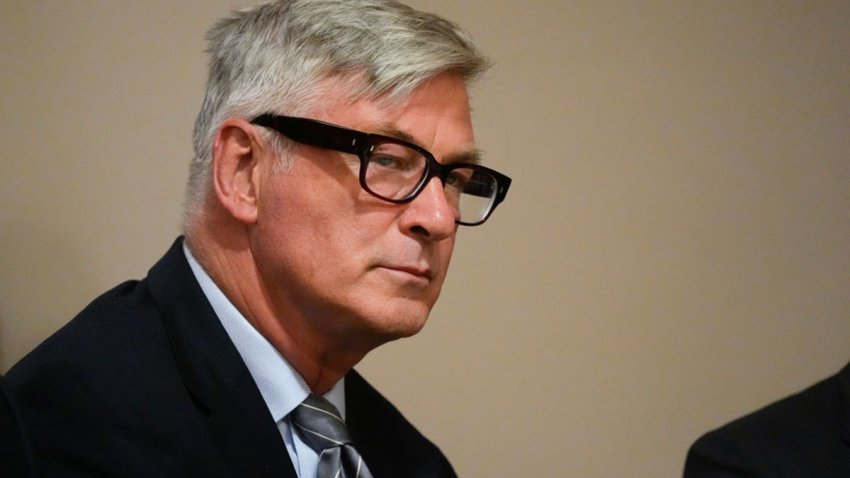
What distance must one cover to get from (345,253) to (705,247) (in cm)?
134

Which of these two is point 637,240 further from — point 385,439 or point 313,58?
point 313,58

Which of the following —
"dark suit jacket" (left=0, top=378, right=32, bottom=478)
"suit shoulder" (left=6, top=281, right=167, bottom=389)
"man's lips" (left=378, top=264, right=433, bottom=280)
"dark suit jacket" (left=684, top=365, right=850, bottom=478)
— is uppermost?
"man's lips" (left=378, top=264, right=433, bottom=280)

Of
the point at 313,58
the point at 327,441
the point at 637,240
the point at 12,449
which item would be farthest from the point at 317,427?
the point at 637,240

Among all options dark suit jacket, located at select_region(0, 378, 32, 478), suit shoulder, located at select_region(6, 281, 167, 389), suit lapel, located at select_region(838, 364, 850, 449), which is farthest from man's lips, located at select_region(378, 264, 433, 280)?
dark suit jacket, located at select_region(0, 378, 32, 478)

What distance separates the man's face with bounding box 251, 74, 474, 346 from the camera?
1287mm

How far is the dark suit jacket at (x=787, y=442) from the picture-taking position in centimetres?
123

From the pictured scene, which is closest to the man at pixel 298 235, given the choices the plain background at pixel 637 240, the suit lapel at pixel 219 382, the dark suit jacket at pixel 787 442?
the suit lapel at pixel 219 382

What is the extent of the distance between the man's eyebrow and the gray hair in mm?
38

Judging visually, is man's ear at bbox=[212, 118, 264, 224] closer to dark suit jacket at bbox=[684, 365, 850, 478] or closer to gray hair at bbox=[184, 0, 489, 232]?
gray hair at bbox=[184, 0, 489, 232]

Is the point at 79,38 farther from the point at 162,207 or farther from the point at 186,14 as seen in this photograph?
the point at 162,207

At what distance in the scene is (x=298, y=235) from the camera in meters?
1.29

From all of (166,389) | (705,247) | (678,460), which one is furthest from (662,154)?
(166,389)

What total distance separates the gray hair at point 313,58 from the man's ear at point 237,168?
21 mm

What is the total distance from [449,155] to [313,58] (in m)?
0.20
